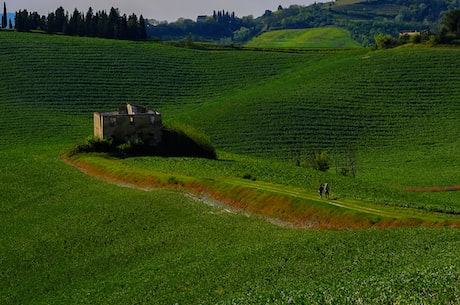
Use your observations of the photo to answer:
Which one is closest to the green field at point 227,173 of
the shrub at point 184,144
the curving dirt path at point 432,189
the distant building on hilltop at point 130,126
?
the curving dirt path at point 432,189

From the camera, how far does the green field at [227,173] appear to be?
32094 millimetres

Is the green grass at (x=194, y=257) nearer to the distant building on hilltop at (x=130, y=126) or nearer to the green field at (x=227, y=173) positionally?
the green field at (x=227, y=173)

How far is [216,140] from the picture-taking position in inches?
4181

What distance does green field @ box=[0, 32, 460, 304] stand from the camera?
32.1 meters

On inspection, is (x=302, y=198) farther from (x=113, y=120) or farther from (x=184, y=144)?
(x=113, y=120)

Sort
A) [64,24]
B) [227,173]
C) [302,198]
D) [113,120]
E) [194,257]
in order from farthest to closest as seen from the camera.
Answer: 1. [64,24]
2. [113,120]
3. [227,173]
4. [302,198]
5. [194,257]

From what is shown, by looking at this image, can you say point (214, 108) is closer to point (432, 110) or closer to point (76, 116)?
point (76, 116)

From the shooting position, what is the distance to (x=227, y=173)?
2451 inches

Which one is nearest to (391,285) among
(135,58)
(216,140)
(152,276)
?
(152,276)

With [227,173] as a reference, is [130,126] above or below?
above

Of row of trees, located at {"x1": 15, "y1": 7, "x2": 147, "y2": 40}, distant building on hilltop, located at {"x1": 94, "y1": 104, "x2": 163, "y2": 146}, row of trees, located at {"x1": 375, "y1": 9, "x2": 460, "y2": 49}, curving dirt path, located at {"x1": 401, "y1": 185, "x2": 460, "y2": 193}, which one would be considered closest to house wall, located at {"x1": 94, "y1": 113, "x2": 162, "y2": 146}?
distant building on hilltop, located at {"x1": 94, "y1": 104, "x2": 163, "y2": 146}

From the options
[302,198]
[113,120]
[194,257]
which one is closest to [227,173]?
[302,198]

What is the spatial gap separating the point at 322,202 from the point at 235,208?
22.5 ft

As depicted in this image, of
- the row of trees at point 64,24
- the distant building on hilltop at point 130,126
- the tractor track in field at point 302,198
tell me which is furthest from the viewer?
the row of trees at point 64,24
